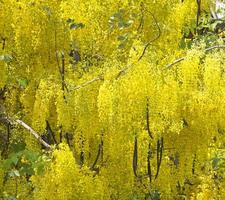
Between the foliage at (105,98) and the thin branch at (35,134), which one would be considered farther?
the thin branch at (35,134)

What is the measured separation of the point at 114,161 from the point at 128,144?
27cm

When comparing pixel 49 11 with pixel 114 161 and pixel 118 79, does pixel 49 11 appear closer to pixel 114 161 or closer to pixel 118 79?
pixel 118 79

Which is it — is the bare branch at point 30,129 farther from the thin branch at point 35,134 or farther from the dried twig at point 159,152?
the dried twig at point 159,152

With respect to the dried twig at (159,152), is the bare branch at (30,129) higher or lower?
higher

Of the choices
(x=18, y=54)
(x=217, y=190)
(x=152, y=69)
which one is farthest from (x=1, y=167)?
Answer: (x=217, y=190)

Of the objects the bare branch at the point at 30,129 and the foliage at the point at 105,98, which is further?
the bare branch at the point at 30,129

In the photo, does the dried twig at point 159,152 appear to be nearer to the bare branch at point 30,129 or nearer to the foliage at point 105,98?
the foliage at point 105,98

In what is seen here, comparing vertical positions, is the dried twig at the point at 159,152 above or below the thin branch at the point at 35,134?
below

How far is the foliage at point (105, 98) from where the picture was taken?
13.9ft

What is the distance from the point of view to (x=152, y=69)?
13.7 ft

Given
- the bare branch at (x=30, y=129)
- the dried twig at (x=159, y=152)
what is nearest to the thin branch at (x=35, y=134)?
the bare branch at (x=30, y=129)

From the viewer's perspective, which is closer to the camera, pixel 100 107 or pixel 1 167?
pixel 100 107

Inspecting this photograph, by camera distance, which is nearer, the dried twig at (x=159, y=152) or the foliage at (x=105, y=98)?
the foliage at (x=105, y=98)

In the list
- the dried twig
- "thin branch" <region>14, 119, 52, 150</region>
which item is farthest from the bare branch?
the dried twig
